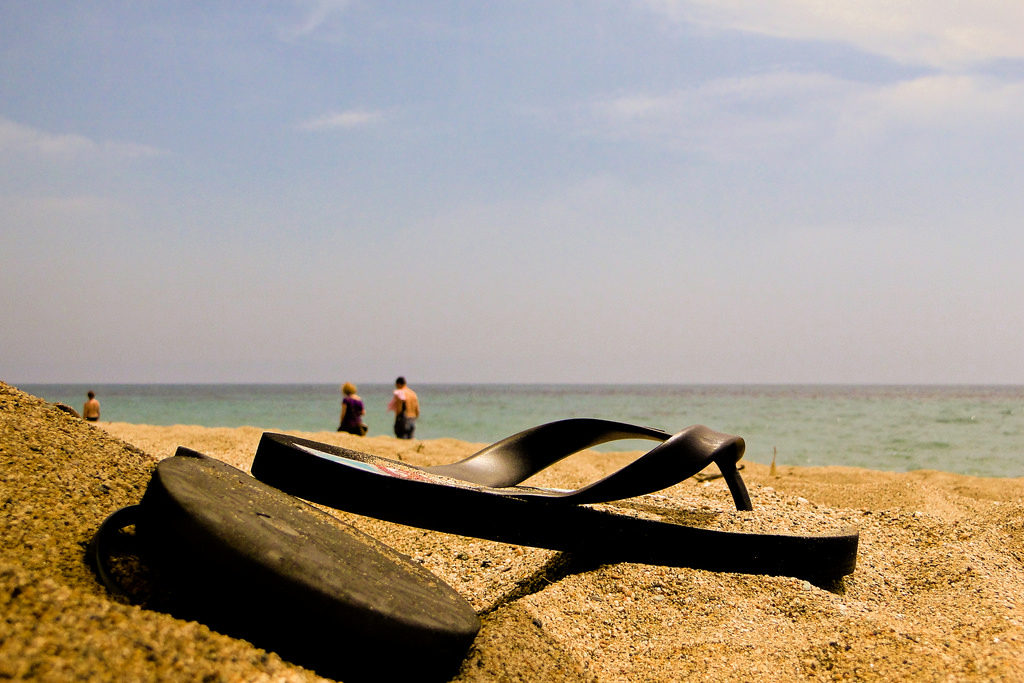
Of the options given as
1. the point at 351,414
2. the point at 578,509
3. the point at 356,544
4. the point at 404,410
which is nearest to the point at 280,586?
the point at 356,544

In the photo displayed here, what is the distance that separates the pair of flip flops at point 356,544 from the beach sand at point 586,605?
12cm

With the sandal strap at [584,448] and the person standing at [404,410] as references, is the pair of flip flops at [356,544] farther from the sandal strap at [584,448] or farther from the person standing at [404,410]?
the person standing at [404,410]

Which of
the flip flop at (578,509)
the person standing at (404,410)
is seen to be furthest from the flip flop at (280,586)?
the person standing at (404,410)

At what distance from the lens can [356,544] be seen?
2.05 m

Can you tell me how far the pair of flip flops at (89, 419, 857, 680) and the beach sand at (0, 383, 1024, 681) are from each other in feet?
0.40

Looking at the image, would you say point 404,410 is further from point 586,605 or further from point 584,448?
point 586,605

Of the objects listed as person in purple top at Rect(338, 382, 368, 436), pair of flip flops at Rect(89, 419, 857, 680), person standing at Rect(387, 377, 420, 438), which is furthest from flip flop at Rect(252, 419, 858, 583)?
person standing at Rect(387, 377, 420, 438)

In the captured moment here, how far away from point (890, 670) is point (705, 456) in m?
0.87

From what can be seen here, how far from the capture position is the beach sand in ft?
4.19

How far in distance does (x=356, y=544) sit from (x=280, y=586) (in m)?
0.46

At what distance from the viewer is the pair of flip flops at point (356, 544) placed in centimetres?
160

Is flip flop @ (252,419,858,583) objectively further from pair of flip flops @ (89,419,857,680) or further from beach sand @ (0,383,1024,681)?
beach sand @ (0,383,1024,681)

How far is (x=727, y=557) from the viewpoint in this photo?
2748mm

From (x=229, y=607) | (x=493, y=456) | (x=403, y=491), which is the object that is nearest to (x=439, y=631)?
(x=229, y=607)
